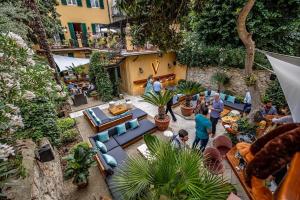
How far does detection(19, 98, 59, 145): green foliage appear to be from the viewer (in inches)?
169

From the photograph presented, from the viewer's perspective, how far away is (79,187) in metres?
4.94

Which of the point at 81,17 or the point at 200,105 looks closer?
the point at 200,105

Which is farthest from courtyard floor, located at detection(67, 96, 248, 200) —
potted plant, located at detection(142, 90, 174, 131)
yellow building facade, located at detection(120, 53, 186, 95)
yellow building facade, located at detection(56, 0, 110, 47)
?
yellow building facade, located at detection(56, 0, 110, 47)

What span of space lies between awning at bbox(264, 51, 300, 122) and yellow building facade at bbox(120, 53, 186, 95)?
395 inches

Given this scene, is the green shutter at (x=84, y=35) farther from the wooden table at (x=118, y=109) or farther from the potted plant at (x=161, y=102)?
the potted plant at (x=161, y=102)

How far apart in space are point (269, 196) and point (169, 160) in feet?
4.70

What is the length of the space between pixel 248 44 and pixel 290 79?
2.71 m

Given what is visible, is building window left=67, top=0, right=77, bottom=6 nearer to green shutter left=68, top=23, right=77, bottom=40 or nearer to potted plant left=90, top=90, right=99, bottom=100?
green shutter left=68, top=23, right=77, bottom=40

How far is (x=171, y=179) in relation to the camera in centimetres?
270

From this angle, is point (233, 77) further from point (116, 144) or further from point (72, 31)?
point (72, 31)

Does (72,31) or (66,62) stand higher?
(72,31)

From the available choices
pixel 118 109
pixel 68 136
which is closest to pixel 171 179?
pixel 68 136

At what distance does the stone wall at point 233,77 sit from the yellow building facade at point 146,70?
1292 millimetres

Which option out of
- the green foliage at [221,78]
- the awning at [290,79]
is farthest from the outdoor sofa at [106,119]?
the awning at [290,79]
